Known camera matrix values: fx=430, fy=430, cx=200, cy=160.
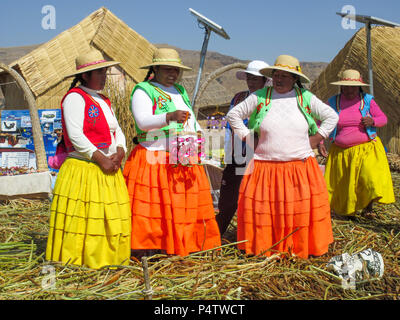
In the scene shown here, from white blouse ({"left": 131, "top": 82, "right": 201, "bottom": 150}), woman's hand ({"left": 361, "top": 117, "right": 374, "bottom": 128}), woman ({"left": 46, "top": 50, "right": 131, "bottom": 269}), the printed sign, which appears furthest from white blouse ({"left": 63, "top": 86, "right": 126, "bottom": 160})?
the printed sign

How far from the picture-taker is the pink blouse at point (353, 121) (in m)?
5.00

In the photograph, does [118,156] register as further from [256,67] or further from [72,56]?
[72,56]

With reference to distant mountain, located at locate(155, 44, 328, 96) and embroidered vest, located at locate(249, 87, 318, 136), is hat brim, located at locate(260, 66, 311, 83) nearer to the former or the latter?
embroidered vest, located at locate(249, 87, 318, 136)

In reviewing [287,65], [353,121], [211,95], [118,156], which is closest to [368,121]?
[353,121]

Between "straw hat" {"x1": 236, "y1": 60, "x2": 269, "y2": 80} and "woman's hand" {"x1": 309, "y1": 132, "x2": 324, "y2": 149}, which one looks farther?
"straw hat" {"x1": 236, "y1": 60, "x2": 269, "y2": 80}

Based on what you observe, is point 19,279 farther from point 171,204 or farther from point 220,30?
point 220,30

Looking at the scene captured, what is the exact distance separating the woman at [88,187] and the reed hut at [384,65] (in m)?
7.72

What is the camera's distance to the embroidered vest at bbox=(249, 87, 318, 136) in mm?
3496

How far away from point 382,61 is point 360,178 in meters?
5.24

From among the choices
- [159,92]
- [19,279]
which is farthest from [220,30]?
[19,279]

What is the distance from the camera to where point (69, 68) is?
9.04 meters

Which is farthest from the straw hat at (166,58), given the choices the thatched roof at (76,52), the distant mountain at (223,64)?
the distant mountain at (223,64)

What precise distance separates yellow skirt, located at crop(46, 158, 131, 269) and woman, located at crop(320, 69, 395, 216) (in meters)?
3.03

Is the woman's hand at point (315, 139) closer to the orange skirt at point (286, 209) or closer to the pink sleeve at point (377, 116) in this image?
the orange skirt at point (286, 209)
